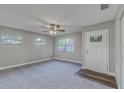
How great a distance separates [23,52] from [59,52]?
3090 mm

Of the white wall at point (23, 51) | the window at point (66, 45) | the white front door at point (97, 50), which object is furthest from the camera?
the window at point (66, 45)

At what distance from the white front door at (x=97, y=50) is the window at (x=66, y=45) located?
2.45m

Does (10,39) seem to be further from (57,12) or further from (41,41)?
(57,12)

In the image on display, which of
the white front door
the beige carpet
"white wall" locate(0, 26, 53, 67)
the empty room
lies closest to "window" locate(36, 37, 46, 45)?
the empty room

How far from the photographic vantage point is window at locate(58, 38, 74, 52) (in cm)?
654

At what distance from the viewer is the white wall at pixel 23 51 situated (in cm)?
440

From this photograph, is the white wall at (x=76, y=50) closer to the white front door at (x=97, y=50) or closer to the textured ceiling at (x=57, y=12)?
the white front door at (x=97, y=50)

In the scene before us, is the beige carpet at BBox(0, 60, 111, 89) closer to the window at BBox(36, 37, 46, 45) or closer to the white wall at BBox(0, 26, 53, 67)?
the white wall at BBox(0, 26, 53, 67)

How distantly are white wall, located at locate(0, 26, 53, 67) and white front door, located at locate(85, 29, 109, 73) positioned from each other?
3812mm

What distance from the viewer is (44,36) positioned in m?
6.90

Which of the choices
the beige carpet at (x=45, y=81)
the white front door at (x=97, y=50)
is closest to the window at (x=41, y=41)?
the beige carpet at (x=45, y=81)

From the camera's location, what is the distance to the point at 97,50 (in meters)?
Result: 3.75

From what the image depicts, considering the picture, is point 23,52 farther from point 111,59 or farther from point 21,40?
point 111,59
